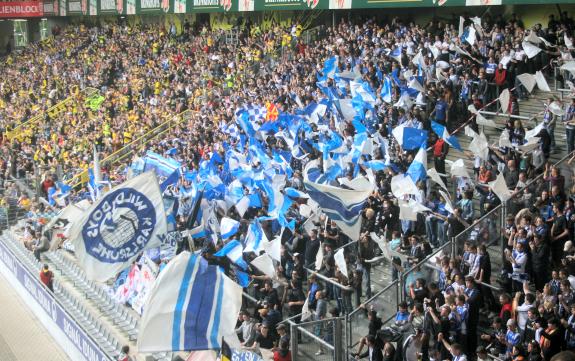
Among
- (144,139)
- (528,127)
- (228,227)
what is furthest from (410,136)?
(144,139)

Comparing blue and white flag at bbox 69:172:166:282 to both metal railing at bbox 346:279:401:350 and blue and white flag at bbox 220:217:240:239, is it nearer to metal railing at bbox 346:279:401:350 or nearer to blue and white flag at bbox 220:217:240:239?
blue and white flag at bbox 220:217:240:239

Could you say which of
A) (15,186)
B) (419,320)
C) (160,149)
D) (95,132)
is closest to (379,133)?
(419,320)

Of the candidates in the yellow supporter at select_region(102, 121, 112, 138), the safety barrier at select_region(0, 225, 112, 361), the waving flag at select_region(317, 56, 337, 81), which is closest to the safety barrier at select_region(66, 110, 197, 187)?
the yellow supporter at select_region(102, 121, 112, 138)

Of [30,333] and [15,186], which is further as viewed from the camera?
[15,186]

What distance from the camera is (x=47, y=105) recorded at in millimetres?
39312

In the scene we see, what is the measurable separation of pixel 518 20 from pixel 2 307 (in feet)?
52.3

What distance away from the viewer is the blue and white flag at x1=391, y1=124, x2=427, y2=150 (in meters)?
16.2

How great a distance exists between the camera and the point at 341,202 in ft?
41.6

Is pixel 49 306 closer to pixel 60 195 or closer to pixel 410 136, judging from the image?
pixel 60 195

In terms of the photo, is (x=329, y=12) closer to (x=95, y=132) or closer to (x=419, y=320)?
(x=95, y=132)

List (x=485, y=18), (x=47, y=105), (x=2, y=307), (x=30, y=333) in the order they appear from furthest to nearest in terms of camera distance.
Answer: (x=47, y=105) < (x=485, y=18) < (x=2, y=307) < (x=30, y=333)

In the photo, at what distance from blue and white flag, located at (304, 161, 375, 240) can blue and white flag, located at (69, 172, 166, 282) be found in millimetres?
2388

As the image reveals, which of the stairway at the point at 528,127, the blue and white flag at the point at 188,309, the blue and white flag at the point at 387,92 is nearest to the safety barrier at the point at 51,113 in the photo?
the blue and white flag at the point at 387,92

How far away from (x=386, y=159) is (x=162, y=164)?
5.32 m
